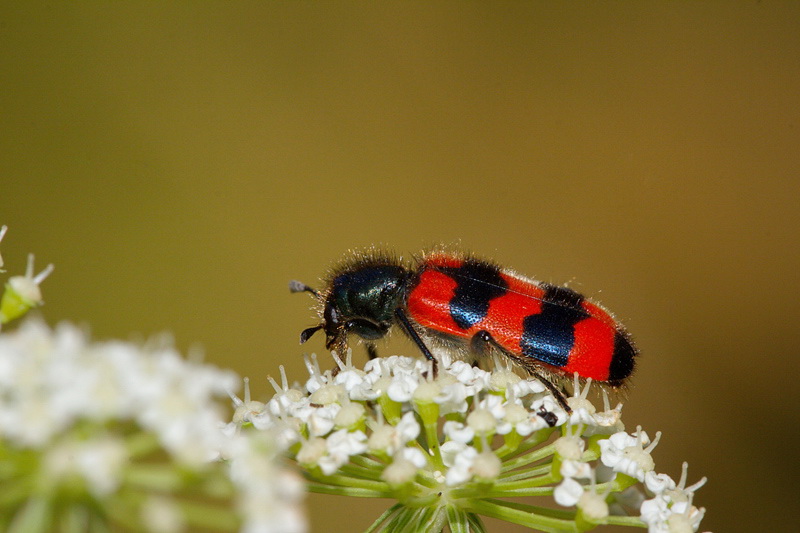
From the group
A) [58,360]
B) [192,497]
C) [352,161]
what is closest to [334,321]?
[58,360]

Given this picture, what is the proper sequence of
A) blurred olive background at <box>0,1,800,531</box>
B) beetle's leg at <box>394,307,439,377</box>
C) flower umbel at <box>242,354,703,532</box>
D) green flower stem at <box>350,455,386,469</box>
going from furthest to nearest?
blurred olive background at <box>0,1,800,531</box>
beetle's leg at <box>394,307,439,377</box>
green flower stem at <box>350,455,386,469</box>
flower umbel at <box>242,354,703,532</box>

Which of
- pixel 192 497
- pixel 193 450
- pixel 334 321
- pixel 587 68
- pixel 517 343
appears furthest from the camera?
pixel 587 68

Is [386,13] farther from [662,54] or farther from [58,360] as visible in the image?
[58,360]

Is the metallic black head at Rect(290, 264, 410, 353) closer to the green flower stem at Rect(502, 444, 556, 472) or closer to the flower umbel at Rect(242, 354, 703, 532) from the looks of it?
the flower umbel at Rect(242, 354, 703, 532)

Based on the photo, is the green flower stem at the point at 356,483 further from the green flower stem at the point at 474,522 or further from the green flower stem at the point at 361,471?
the green flower stem at the point at 474,522

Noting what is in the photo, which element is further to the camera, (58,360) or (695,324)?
(695,324)

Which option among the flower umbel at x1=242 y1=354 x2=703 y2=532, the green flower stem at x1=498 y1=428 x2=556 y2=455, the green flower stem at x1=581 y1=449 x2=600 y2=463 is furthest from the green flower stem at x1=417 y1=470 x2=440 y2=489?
the green flower stem at x1=581 y1=449 x2=600 y2=463

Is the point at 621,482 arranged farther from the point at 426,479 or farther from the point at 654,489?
the point at 426,479
